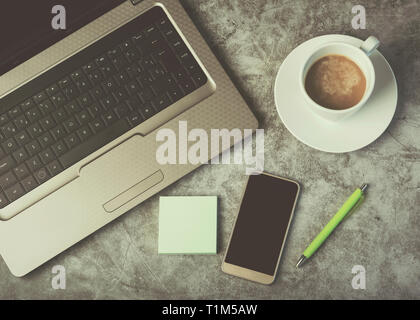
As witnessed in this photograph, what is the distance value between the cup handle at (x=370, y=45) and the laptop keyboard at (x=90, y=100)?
259 millimetres

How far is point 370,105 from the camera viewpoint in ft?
2.11

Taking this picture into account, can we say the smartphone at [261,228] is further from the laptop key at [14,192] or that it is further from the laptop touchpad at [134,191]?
the laptop key at [14,192]

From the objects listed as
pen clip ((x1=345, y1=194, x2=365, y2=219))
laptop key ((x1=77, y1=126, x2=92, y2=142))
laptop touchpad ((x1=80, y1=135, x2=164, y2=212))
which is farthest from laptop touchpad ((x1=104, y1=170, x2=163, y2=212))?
pen clip ((x1=345, y1=194, x2=365, y2=219))

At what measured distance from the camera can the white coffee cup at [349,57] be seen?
0.58 m

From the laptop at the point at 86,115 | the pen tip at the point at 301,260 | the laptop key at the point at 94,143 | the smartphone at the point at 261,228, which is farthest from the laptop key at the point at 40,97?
the pen tip at the point at 301,260

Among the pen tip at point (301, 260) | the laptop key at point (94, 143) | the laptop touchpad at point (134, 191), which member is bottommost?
the pen tip at point (301, 260)

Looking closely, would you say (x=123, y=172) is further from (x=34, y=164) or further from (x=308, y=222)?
(x=308, y=222)

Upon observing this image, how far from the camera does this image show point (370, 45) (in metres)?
0.59

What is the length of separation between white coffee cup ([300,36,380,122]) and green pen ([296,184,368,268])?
0.46 feet

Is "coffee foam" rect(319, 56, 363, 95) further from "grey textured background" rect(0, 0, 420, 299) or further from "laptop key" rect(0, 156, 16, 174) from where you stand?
"laptop key" rect(0, 156, 16, 174)

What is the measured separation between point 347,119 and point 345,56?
0.33 feet

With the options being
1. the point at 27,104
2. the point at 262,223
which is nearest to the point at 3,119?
the point at 27,104
